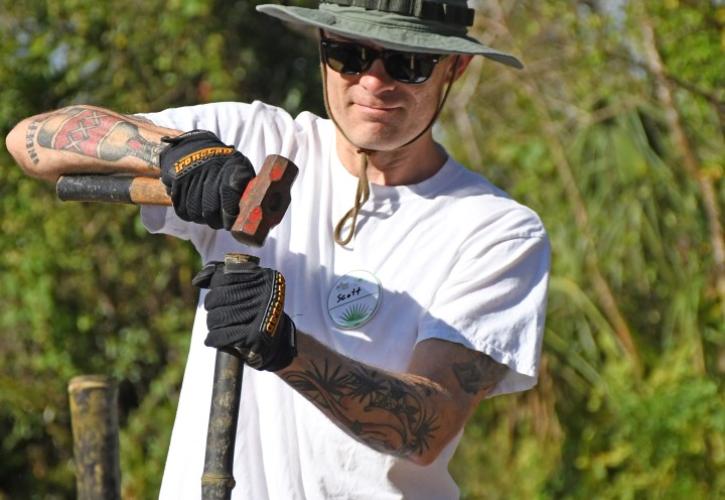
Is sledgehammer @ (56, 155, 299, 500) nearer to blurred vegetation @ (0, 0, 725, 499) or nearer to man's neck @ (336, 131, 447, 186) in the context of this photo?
man's neck @ (336, 131, 447, 186)

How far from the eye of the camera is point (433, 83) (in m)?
3.53

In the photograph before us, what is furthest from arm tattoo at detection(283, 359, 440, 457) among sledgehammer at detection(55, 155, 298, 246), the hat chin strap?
the hat chin strap

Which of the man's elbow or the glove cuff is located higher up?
the man's elbow

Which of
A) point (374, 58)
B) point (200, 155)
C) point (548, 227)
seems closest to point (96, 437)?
point (200, 155)

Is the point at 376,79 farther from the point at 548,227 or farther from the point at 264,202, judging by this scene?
the point at 548,227

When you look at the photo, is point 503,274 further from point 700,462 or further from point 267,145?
point 700,462

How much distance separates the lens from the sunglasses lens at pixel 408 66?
3395 millimetres

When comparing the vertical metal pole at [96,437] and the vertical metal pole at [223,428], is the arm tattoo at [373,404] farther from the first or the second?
the vertical metal pole at [96,437]

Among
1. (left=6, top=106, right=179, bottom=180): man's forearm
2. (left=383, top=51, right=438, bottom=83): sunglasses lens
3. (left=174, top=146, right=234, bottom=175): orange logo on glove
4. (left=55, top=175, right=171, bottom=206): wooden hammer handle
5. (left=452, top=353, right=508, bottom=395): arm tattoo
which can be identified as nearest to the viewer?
(left=174, top=146, right=234, bottom=175): orange logo on glove

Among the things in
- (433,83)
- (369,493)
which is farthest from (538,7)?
(369,493)

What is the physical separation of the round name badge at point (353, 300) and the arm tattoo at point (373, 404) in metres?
0.24

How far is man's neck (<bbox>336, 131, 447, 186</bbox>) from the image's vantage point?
3527mm

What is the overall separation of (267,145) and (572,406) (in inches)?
157

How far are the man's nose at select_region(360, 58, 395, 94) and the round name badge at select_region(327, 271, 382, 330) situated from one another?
426 millimetres
